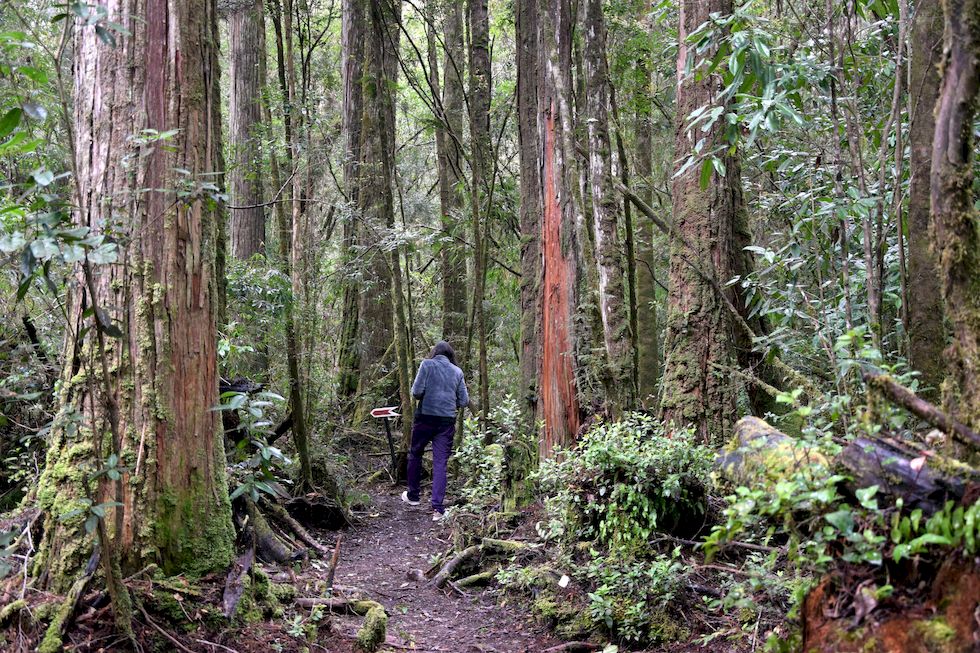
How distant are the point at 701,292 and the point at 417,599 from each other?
3.85m

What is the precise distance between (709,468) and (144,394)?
398 cm

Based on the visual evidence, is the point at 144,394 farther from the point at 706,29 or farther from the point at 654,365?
the point at 654,365

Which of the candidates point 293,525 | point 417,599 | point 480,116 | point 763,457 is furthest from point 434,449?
point 480,116

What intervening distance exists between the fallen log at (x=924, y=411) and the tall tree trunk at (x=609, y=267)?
470 cm

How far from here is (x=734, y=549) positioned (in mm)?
5602

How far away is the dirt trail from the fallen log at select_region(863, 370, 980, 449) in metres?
3.55

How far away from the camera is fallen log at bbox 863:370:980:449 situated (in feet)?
8.53

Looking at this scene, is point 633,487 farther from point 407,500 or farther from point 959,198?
point 407,500

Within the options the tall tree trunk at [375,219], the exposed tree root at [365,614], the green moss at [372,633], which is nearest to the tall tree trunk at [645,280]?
the tall tree trunk at [375,219]

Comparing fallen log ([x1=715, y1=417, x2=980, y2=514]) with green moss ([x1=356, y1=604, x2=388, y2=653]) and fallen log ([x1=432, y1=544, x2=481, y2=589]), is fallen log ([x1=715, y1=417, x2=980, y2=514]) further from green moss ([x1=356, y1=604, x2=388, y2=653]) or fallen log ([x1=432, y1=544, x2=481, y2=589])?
fallen log ([x1=432, y1=544, x2=481, y2=589])

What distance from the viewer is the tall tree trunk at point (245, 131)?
12253 mm

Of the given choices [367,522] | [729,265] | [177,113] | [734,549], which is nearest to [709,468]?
[734,549]

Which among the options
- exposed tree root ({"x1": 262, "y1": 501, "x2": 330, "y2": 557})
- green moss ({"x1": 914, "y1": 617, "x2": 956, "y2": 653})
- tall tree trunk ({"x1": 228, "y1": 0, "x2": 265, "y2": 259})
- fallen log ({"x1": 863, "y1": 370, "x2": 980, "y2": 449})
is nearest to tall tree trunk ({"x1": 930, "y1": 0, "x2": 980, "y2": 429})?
fallen log ({"x1": 863, "y1": 370, "x2": 980, "y2": 449})

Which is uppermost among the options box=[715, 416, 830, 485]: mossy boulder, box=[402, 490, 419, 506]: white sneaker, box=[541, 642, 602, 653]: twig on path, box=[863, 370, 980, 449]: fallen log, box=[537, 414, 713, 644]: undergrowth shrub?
box=[863, 370, 980, 449]: fallen log
